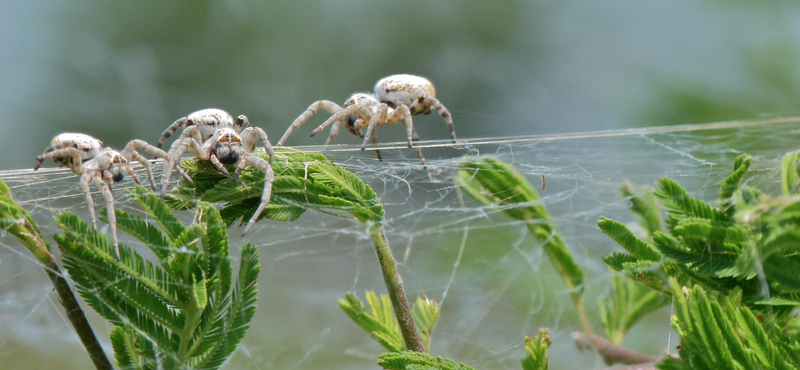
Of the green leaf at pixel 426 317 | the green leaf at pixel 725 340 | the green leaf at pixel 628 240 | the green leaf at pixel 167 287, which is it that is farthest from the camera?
the green leaf at pixel 426 317

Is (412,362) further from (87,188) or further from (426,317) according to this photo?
(87,188)

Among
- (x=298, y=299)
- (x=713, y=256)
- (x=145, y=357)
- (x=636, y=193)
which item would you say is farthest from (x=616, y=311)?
(x=298, y=299)

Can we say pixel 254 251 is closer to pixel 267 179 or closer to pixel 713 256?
pixel 267 179

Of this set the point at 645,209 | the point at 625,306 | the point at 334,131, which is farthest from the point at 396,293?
the point at 334,131

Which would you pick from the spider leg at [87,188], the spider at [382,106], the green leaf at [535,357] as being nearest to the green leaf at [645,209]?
the green leaf at [535,357]

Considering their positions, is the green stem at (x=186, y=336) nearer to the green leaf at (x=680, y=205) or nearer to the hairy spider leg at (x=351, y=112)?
the green leaf at (x=680, y=205)

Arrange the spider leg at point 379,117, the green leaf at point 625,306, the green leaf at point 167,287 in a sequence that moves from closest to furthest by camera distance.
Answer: the green leaf at point 167,287 < the green leaf at point 625,306 < the spider leg at point 379,117
